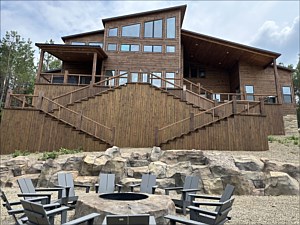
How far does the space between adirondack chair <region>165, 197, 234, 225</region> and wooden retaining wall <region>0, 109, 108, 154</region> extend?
24.5ft

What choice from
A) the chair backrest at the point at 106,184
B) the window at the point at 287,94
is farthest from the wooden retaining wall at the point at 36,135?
the window at the point at 287,94

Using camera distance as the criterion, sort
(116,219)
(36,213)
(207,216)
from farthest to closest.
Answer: (207,216), (36,213), (116,219)

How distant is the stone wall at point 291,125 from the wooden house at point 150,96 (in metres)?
0.24

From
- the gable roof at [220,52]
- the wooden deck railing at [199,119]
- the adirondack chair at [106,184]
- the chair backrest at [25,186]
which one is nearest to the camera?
the chair backrest at [25,186]

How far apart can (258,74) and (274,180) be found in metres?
12.4

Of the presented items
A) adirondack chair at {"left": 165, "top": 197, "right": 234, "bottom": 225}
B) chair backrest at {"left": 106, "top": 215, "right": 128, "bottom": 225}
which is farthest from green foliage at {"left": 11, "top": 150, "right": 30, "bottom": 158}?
chair backrest at {"left": 106, "top": 215, "right": 128, "bottom": 225}

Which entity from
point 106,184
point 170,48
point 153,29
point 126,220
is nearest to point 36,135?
point 106,184

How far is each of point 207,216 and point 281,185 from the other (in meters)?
5.50

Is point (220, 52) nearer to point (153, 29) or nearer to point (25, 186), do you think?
point (153, 29)

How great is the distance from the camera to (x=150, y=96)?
40.4 ft

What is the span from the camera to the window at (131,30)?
58.3 feet

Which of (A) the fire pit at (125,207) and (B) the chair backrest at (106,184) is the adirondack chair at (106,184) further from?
(A) the fire pit at (125,207)

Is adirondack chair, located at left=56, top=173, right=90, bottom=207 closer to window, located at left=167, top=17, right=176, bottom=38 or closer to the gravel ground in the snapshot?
the gravel ground

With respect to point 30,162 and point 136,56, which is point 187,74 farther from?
point 30,162
